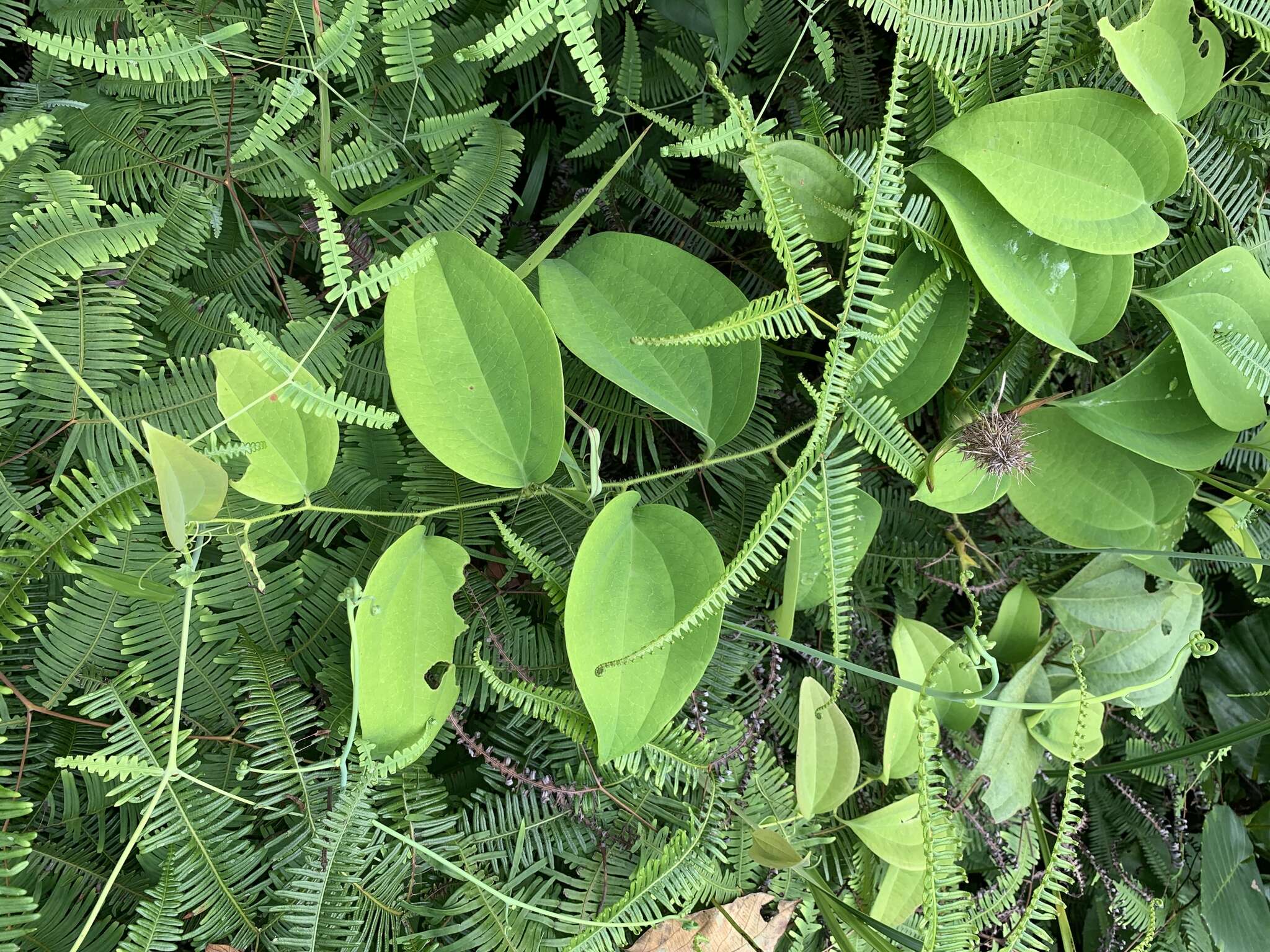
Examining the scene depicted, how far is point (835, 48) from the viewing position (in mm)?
966

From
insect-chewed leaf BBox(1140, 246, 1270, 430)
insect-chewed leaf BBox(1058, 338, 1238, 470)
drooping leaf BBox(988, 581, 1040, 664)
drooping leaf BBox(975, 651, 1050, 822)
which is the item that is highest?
insect-chewed leaf BBox(1140, 246, 1270, 430)

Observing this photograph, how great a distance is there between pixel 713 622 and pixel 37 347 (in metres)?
0.68

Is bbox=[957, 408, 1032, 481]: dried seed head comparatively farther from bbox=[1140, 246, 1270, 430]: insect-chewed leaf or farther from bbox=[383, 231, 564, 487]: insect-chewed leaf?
bbox=[383, 231, 564, 487]: insect-chewed leaf

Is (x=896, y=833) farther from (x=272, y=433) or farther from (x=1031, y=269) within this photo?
(x=272, y=433)

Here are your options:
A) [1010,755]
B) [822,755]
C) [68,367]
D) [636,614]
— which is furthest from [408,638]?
[1010,755]

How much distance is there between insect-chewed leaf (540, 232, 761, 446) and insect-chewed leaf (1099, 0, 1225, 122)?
45 centimetres

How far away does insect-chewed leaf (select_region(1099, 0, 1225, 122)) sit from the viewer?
0.80 meters

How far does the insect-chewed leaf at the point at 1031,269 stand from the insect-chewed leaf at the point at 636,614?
15.8 inches

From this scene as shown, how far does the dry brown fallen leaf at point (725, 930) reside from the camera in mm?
817

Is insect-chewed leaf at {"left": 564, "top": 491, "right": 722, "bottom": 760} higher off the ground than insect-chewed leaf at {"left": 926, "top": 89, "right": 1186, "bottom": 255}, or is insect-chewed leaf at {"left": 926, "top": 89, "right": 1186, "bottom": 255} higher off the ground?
insect-chewed leaf at {"left": 926, "top": 89, "right": 1186, "bottom": 255}

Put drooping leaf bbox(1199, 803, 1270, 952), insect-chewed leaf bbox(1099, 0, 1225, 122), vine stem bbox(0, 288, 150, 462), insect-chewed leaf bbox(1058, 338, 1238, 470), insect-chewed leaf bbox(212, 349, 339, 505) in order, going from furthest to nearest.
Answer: drooping leaf bbox(1199, 803, 1270, 952) → insect-chewed leaf bbox(1058, 338, 1238, 470) → insect-chewed leaf bbox(1099, 0, 1225, 122) → insect-chewed leaf bbox(212, 349, 339, 505) → vine stem bbox(0, 288, 150, 462)

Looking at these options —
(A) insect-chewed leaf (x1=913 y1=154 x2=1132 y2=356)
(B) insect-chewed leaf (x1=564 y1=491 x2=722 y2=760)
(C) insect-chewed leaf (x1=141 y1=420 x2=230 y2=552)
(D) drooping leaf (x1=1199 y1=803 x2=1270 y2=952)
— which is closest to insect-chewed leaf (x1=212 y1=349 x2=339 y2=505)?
(C) insect-chewed leaf (x1=141 y1=420 x2=230 y2=552)

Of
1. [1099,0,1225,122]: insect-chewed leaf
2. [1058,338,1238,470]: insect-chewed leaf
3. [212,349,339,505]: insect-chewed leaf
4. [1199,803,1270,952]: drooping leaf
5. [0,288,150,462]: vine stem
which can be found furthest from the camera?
[1199,803,1270,952]: drooping leaf

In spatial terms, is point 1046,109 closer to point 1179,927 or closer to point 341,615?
point 341,615
